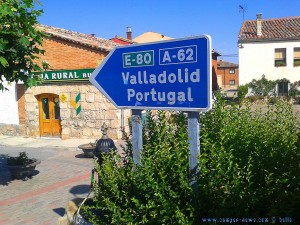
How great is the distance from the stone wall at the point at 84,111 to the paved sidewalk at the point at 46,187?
1.21m

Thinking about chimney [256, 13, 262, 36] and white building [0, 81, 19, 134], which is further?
chimney [256, 13, 262, 36]

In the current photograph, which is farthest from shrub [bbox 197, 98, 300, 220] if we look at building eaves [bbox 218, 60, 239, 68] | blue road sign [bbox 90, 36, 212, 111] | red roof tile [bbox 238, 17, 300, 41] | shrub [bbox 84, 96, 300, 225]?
building eaves [bbox 218, 60, 239, 68]

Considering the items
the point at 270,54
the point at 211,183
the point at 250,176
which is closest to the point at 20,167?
the point at 211,183

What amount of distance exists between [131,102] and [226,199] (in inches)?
50.1

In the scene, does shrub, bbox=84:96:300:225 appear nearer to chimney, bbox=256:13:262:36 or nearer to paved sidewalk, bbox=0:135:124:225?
paved sidewalk, bbox=0:135:124:225

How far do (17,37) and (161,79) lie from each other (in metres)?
4.89

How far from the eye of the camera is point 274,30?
32.1 metres

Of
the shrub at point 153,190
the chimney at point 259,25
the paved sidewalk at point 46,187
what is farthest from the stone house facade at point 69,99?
the chimney at point 259,25

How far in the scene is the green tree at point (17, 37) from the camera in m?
6.54

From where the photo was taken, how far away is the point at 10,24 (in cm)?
669

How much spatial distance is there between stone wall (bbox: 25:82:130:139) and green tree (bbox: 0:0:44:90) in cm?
692

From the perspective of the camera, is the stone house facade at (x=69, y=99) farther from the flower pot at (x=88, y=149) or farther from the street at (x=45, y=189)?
the street at (x=45, y=189)

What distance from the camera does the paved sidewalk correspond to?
675 centimetres

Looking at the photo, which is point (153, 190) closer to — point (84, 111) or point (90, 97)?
point (90, 97)
